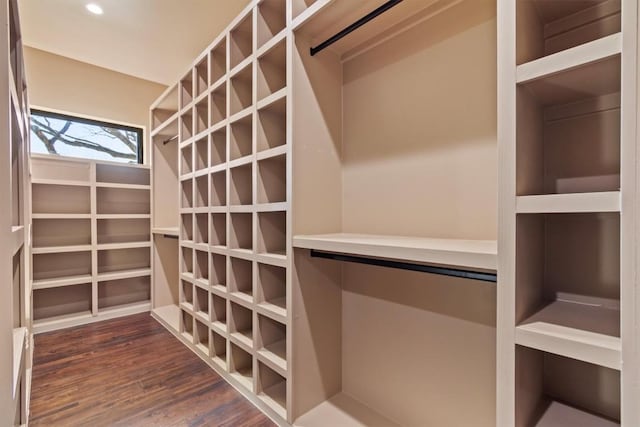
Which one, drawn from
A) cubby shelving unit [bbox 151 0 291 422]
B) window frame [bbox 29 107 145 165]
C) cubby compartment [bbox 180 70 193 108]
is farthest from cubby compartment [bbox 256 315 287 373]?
window frame [bbox 29 107 145 165]

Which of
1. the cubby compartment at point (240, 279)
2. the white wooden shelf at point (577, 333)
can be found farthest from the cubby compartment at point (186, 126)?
the white wooden shelf at point (577, 333)

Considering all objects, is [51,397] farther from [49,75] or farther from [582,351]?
[49,75]

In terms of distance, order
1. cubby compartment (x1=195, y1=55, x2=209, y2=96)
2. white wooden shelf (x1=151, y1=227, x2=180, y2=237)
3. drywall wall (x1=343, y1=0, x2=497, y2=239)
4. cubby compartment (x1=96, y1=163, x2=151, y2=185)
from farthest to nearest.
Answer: cubby compartment (x1=96, y1=163, x2=151, y2=185)
white wooden shelf (x1=151, y1=227, x2=180, y2=237)
cubby compartment (x1=195, y1=55, x2=209, y2=96)
drywall wall (x1=343, y1=0, x2=497, y2=239)

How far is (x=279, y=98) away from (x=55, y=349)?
275cm

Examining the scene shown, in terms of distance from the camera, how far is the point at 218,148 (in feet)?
7.20

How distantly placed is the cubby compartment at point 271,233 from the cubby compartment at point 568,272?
1.19 metres

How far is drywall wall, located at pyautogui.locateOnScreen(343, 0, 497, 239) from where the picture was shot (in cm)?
120

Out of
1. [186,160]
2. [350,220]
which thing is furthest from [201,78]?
[350,220]

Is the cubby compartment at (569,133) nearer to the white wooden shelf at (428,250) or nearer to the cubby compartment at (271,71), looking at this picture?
the white wooden shelf at (428,250)

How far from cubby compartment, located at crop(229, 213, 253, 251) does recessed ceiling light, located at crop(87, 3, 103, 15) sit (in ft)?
7.02

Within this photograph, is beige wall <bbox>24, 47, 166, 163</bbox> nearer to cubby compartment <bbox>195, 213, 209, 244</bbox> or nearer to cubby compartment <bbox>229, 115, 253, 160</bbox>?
cubby compartment <bbox>195, 213, 209, 244</bbox>

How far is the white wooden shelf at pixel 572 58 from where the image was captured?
0.66 meters

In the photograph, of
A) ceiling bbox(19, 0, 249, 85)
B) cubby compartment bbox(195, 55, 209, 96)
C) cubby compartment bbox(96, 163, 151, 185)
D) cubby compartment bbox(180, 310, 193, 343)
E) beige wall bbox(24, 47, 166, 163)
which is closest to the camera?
cubby compartment bbox(195, 55, 209, 96)

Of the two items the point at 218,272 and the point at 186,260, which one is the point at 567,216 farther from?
the point at 186,260
